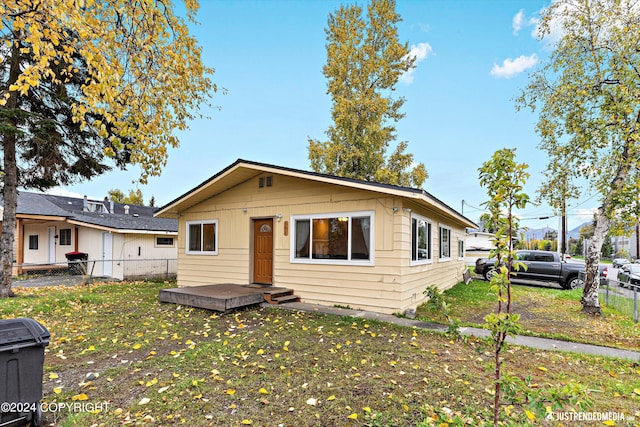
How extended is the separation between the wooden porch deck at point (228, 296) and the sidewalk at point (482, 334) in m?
0.29

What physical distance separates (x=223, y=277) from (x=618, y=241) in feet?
254

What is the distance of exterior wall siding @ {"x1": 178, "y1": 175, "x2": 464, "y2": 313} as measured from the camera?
710 cm

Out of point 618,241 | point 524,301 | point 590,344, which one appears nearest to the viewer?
point 590,344

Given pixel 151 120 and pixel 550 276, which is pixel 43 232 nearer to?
pixel 151 120

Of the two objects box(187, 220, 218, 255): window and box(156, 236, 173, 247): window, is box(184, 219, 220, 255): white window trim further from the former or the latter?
box(156, 236, 173, 247): window

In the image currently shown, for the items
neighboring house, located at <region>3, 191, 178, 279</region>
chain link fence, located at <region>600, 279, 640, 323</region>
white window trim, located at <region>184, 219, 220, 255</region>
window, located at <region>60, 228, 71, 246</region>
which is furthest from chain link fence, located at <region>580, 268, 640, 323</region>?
window, located at <region>60, 228, 71, 246</region>

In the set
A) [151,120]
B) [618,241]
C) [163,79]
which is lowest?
[618,241]

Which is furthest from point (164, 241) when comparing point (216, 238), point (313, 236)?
point (313, 236)

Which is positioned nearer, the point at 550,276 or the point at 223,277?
the point at 223,277

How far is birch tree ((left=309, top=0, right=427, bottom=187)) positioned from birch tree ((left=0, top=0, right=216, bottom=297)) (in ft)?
38.3

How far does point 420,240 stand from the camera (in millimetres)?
8469

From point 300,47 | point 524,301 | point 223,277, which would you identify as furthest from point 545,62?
point 223,277

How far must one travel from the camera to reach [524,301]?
31.9 feet

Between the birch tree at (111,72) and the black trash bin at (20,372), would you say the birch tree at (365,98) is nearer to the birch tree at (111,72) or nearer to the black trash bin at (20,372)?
the birch tree at (111,72)
